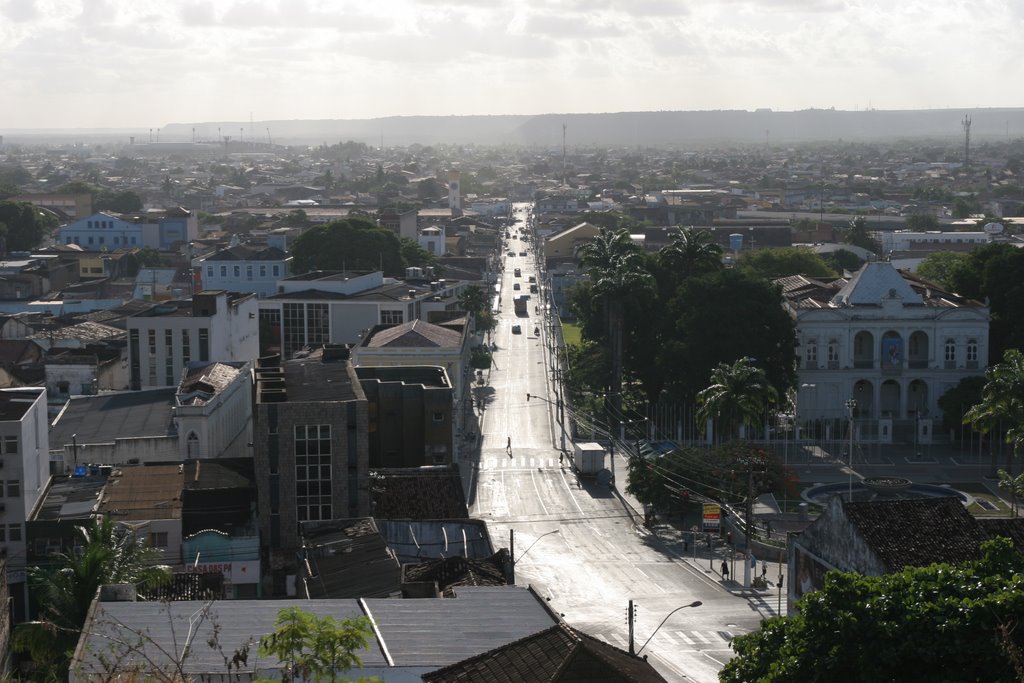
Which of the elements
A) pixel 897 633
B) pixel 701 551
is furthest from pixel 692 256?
pixel 897 633

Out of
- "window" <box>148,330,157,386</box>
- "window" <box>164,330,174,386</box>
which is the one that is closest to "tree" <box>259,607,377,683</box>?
"window" <box>164,330,174,386</box>

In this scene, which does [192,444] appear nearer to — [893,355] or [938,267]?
[893,355]

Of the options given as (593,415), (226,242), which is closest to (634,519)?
(593,415)

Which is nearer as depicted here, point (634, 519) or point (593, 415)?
point (634, 519)

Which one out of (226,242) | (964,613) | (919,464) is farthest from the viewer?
(226,242)

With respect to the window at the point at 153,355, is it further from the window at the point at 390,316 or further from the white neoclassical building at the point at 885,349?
the white neoclassical building at the point at 885,349

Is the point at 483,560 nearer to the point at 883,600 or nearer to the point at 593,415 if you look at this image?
the point at 883,600

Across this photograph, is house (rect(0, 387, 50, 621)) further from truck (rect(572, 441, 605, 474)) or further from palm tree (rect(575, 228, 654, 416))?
palm tree (rect(575, 228, 654, 416))

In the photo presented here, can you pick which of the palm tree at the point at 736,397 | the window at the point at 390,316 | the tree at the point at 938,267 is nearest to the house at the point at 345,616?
the palm tree at the point at 736,397
